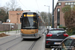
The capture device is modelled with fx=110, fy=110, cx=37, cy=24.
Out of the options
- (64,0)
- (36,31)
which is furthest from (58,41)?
(64,0)

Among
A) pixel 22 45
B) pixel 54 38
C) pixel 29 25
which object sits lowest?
pixel 22 45

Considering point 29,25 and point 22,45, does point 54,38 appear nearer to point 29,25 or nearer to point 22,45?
point 22,45

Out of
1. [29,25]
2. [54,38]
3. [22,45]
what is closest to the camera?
[54,38]

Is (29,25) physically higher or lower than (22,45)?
higher

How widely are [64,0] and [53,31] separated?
49.1m

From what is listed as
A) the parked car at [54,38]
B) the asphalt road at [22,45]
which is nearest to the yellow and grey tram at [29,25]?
the asphalt road at [22,45]

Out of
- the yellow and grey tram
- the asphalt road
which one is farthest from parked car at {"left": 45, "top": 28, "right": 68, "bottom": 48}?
the yellow and grey tram

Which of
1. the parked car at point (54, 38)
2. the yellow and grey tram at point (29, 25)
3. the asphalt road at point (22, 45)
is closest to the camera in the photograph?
the parked car at point (54, 38)

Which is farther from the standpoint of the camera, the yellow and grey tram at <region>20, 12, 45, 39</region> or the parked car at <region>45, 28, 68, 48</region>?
the yellow and grey tram at <region>20, 12, 45, 39</region>

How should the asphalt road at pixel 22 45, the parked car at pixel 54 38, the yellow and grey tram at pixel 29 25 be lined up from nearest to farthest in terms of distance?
the parked car at pixel 54 38 < the asphalt road at pixel 22 45 < the yellow and grey tram at pixel 29 25

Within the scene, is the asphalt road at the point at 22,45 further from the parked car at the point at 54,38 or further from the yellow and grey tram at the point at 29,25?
the parked car at the point at 54,38

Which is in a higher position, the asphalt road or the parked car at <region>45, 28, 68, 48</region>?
the parked car at <region>45, 28, 68, 48</region>

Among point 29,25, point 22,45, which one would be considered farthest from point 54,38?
point 29,25

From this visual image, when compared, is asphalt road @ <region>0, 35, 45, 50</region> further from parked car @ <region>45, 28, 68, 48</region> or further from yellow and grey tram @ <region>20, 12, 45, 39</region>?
parked car @ <region>45, 28, 68, 48</region>
